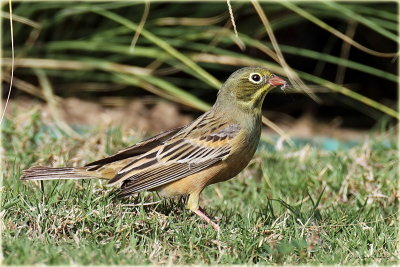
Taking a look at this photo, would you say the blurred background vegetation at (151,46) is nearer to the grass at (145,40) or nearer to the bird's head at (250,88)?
the grass at (145,40)

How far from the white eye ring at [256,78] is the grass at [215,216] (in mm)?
1033

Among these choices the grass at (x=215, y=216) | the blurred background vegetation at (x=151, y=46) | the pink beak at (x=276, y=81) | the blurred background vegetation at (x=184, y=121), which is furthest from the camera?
the blurred background vegetation at (x=151, y=46)

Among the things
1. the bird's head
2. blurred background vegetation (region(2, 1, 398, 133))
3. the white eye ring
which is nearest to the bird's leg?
the bird's head

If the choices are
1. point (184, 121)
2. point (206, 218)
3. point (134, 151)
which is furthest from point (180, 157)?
point (184, 121)

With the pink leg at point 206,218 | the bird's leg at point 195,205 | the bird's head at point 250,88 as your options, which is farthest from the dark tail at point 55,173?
the bird's head at point 250,88

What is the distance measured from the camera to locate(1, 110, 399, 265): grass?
16.1 ft

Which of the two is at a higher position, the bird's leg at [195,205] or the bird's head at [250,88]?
the bird's head at [250,88]

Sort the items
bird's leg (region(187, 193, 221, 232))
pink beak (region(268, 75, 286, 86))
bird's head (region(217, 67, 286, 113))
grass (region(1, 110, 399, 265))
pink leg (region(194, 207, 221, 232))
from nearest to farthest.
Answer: grass (region(1, 110, 399, 265)) < pink leg (region(194, 207, 221, 232)) < bird's leg (region(187, 193, 221, 232)) < pink beak (region(268, 75, 286, 86)) < bird's head (region(217, 67, 286, 113))

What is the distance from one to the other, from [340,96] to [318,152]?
3087 mm

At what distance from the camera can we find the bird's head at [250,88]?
657 cm

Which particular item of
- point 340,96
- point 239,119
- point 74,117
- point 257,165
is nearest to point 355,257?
point 239,119

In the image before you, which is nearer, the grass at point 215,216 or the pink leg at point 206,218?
the grass at point 215,216

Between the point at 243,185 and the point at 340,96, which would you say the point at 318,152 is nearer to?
the point at 243,185

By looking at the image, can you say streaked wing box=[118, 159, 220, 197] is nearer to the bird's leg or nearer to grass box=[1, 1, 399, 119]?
the bird's leg
